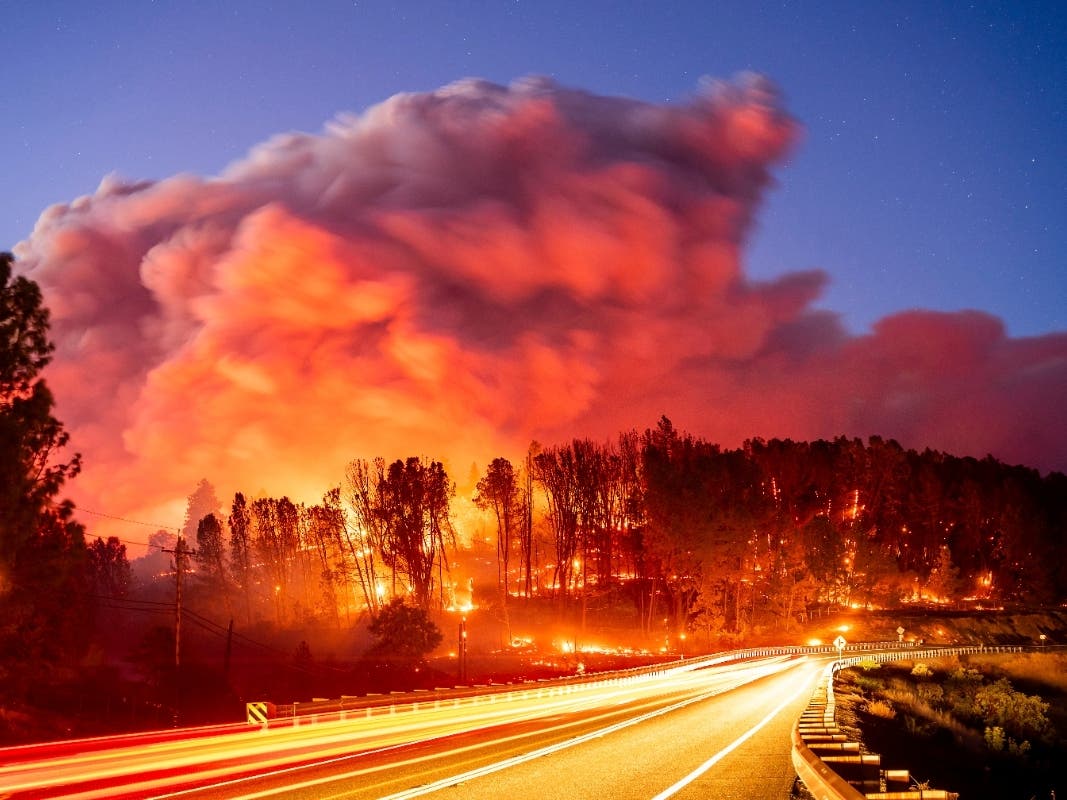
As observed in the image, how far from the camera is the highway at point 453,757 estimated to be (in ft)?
47.5

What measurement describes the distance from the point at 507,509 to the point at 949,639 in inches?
1754

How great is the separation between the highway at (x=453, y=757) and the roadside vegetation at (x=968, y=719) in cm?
378

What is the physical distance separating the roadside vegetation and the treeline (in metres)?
22.3

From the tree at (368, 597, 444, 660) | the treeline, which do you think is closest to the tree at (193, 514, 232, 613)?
the treeline

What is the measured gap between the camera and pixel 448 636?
83312mm

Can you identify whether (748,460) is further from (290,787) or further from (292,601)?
(290,787)

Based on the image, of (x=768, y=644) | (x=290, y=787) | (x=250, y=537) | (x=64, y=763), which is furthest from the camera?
(x=250, y=537)

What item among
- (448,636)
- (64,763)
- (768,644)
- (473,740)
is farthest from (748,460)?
(64,763)

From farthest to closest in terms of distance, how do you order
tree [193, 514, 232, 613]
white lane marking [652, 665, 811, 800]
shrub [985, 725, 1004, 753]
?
tree [193, 514, 232, 613] < shrub [985, 725, 1004, 753] < white lane marking [652, 665, 811, 800]

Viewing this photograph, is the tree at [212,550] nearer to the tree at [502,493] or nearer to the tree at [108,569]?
the tree at [108,569]

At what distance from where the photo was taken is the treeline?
8600 cm

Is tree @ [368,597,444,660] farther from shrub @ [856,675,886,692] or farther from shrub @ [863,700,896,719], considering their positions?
shrub @ [863,700,896,719]

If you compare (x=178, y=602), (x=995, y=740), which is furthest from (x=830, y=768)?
(x=178, y=602)

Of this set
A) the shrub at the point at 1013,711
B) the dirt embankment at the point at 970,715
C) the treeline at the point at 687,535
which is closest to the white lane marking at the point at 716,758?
the dirt embankment at the point at 970,715
